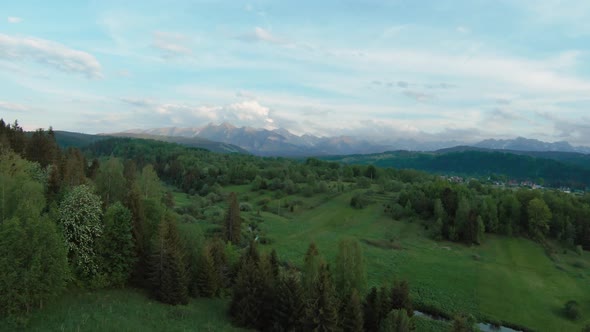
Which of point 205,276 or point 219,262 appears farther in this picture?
point 219,262

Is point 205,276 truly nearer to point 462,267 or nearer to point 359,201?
point 462,267

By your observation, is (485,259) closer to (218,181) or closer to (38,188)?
(38,188)

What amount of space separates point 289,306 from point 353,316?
7.20 m

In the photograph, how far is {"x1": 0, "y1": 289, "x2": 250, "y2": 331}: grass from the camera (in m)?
33.5

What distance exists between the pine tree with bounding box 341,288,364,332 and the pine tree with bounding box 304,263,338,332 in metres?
1.65

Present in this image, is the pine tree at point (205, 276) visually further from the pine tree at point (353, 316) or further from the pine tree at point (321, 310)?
Answer: the pine tree at point (353, 316)

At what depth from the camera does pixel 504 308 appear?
58688mm

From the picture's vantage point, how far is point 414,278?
67750mm

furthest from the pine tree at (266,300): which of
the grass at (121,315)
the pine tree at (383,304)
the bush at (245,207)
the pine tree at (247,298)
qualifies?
the bush at (245,207)

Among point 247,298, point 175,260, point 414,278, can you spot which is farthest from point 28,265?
point 414,278

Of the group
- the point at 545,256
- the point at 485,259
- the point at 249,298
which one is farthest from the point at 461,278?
the point at 249,298

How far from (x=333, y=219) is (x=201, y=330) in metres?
73.7

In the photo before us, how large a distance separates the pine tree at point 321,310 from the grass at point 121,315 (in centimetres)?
846

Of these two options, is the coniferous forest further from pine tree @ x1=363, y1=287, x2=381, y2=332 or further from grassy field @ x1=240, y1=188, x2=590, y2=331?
grassy field @ x1=240, y1=188, x2=590, y2=331
